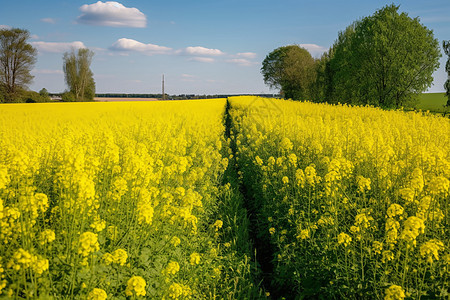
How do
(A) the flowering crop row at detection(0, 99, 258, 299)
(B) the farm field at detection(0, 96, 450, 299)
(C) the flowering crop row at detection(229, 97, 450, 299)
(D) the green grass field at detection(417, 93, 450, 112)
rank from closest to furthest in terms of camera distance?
(A) the flowering crop row at detection(0, 99, 258, 299)
(B) the farm field at detection(0, 96, 450, 299)
(C) the flowering crop row at detection(229, 97, 450, 299)
(D) the green grass field at detection(417, 93, 450, 112)

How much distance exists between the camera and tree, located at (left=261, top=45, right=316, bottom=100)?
187 feet

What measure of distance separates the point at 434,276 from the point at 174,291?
2.76 metres

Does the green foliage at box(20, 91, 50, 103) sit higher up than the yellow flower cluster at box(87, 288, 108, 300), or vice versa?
the green foliage at box(20, 91, 50, 103)

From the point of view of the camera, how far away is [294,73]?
198ft

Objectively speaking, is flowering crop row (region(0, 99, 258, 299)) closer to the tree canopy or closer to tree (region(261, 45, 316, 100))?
the tree canopy

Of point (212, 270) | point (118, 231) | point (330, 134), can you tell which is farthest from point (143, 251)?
point (330, 134)

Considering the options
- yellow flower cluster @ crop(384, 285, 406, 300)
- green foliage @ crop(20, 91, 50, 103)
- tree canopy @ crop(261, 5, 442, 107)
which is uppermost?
tree canopy @ crop(261, 5, 442, 107)

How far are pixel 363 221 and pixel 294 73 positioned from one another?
60.1 metres

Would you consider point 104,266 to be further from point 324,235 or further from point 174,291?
point 324,235

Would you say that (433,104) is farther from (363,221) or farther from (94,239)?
(94,239)

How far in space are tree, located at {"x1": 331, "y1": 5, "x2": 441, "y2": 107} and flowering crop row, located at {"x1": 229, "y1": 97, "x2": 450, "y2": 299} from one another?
25.7 m

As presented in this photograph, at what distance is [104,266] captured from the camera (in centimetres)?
314

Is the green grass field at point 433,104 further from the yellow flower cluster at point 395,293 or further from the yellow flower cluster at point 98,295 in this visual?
the yellow flower cluster at point 98,295

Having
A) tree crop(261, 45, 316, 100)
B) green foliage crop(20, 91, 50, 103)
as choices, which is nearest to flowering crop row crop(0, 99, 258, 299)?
green foliage crop(20, 91, 50, 103)
